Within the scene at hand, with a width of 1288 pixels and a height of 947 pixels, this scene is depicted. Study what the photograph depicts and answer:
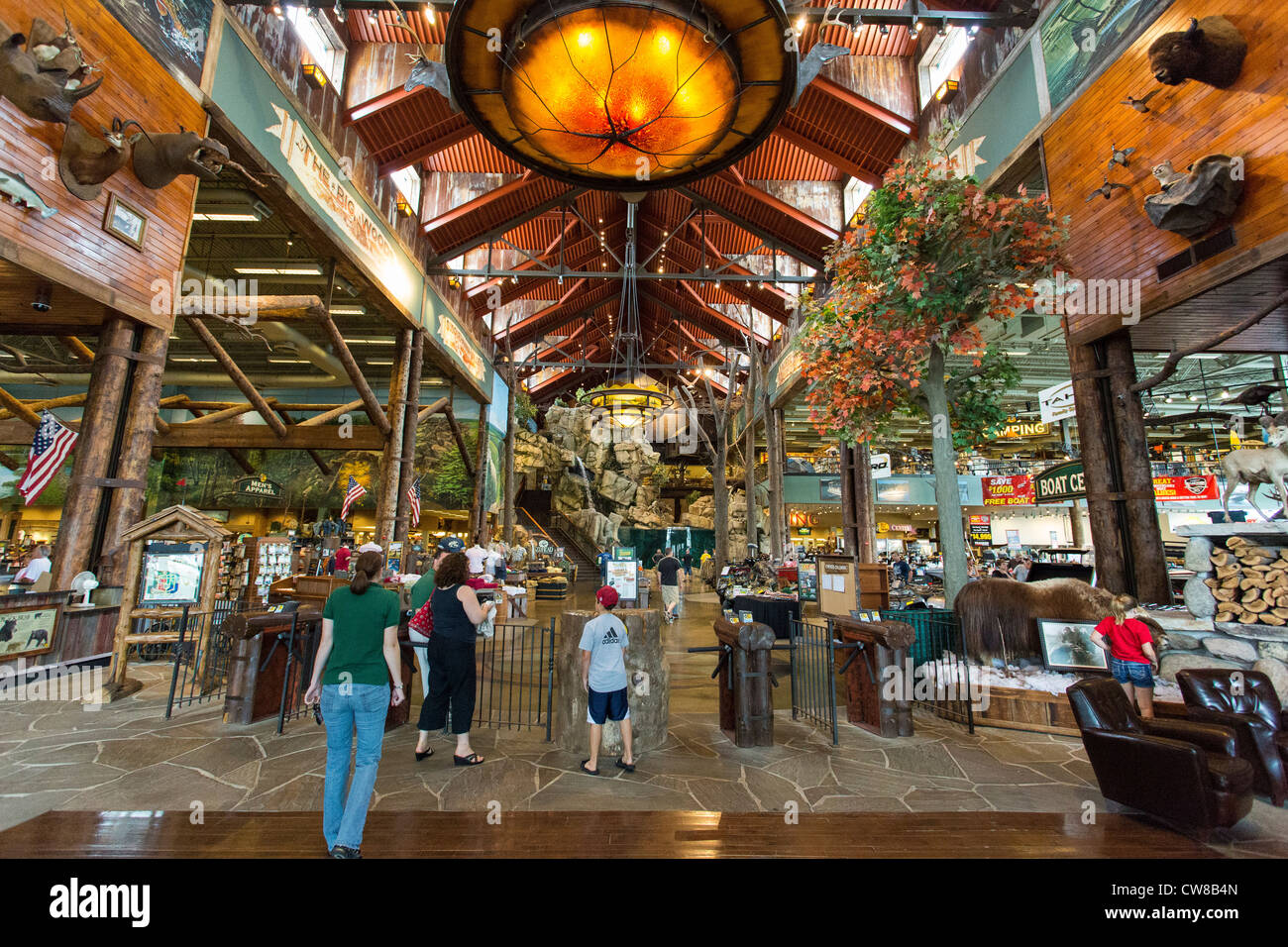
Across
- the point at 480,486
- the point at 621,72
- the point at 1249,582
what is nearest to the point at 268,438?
the point at 480,486

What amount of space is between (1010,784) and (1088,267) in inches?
244

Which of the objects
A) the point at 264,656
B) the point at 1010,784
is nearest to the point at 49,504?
the point at 264,656

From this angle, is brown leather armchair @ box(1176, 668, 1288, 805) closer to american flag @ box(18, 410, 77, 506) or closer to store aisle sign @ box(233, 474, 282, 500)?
american flag @ box(18, 410, 77, 506)

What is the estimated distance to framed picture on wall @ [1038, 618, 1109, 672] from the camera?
5.38 m

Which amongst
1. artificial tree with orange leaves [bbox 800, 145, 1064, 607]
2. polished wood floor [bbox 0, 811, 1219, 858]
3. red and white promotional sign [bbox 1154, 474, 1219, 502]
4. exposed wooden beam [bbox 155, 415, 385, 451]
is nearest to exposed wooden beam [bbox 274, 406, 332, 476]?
exposed wooden beam [bbox 155, 415, 385, 451]

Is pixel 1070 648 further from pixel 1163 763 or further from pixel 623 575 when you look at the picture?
pixel 623 575

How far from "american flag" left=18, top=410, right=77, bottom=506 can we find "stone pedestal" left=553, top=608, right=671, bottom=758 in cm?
671

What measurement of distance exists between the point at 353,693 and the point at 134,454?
578 centimetres

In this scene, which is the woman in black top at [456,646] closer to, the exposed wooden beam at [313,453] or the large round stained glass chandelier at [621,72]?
the large round stained glass chandelier at [621,72]

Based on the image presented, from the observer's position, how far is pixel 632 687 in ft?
14.8
